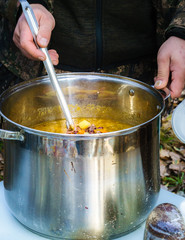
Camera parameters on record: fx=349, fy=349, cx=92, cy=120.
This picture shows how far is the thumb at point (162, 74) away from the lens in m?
1.34

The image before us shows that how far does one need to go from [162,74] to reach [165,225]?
768 mm

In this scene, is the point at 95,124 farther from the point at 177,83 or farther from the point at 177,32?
the point at 177,32

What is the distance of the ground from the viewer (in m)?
2.38

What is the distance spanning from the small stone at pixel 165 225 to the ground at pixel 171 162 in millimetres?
1549

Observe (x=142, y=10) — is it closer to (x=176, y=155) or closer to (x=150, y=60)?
(x=150, y=60)

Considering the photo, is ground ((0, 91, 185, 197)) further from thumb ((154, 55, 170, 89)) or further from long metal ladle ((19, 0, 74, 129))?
long metal ladle ((19, 0, 74, 129))

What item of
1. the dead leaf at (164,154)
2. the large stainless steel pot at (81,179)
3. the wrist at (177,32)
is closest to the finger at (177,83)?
the wrist at (177,32)

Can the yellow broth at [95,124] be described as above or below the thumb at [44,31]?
below

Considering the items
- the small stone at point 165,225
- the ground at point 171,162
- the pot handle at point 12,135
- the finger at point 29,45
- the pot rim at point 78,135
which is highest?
the finger at point 29,45

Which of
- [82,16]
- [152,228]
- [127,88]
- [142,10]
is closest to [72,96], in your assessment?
[127,88]

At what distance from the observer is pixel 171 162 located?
2.62 m

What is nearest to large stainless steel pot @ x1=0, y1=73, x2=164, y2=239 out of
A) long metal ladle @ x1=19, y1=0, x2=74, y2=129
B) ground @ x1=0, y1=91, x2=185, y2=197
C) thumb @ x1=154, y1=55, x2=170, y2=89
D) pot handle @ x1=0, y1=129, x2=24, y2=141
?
pot handle @ x1=0, y1=129, x2=24, y2=141

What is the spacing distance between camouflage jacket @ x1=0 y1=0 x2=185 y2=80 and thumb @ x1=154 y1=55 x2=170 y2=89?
7.2 inches

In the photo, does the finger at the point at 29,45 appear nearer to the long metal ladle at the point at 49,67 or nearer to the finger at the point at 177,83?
the long metal ladle at the point at 49,67
